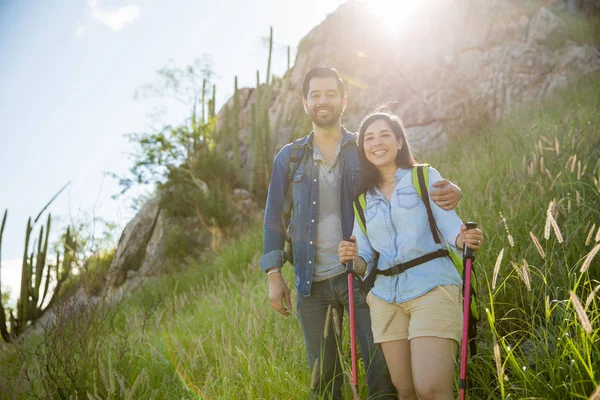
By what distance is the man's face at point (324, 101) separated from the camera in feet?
10.2

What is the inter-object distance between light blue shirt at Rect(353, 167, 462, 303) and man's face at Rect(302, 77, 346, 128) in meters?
0.74

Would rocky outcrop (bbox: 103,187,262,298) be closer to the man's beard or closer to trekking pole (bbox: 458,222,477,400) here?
the man's beard

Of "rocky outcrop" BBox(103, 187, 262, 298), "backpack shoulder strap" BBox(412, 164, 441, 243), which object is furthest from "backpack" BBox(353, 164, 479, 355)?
"rocky outcrop" BBox(103, 187, 262, 298)

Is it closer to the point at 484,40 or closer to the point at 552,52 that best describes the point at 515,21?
the point at 484,40

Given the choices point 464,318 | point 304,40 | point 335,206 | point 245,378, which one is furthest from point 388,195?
point 304,40

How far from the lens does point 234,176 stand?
54.4 feet

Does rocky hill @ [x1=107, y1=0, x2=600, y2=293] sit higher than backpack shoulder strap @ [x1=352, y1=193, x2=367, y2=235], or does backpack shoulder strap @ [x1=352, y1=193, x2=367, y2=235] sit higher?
rocky hill @ [x1=107, y1=0, x2=600, y2=293]

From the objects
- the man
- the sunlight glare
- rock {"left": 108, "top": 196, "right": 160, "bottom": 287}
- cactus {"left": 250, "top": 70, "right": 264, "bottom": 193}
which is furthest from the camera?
the sunlight glare

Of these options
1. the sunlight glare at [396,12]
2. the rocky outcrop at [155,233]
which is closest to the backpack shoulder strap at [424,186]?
the rocky outcrop at [155,233]

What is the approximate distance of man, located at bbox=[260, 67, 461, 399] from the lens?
9.59ft

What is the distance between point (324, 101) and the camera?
10.1 feet

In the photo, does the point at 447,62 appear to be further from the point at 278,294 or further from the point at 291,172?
the point at 278,294

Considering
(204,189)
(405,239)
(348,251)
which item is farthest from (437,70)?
(348,251)

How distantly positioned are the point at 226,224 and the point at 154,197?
17.9 feet
